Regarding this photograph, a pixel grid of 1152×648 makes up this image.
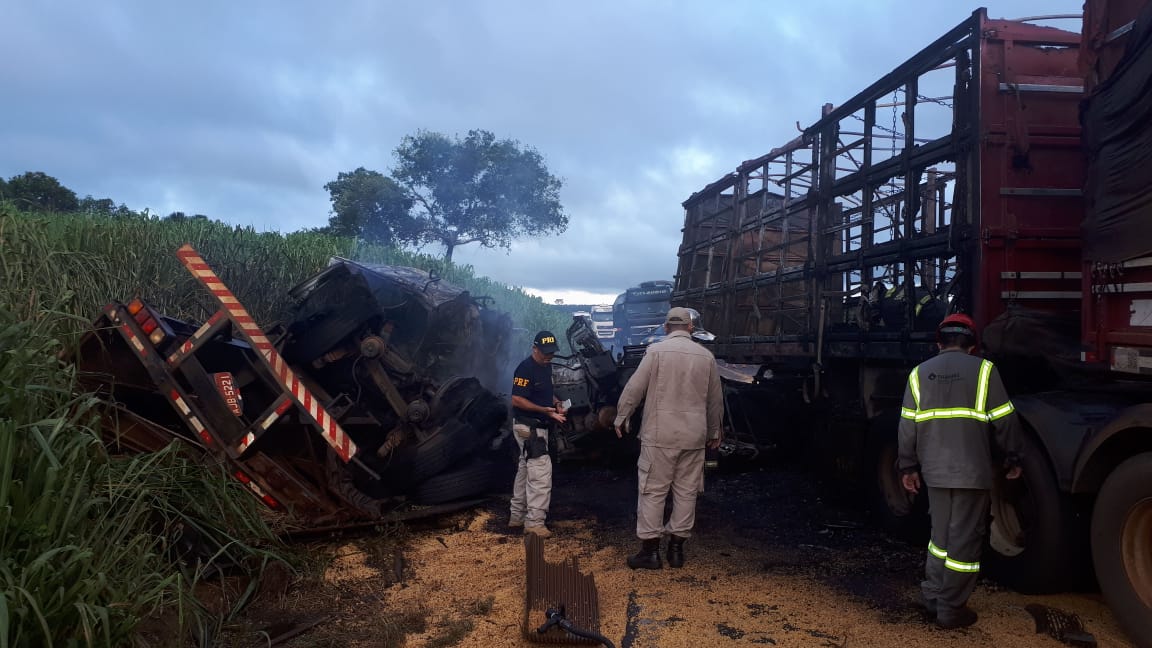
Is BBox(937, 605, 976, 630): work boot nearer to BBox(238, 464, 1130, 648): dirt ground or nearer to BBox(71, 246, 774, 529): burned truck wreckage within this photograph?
BBox(238, 464, 1130, 648): dirt ground

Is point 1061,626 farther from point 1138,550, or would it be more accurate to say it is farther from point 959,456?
point 959,456

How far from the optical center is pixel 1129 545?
316 centimetres

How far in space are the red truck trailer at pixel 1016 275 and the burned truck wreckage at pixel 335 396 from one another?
131 cm

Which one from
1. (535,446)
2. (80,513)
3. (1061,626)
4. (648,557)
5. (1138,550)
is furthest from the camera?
(535,446)

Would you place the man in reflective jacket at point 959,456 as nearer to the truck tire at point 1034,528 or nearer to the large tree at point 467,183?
the truck tire at point 1034,528

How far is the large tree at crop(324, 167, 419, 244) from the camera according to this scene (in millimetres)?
25156

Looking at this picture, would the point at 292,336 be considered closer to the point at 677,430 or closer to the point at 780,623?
the point at 677,430

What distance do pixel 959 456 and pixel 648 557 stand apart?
1.96 metres

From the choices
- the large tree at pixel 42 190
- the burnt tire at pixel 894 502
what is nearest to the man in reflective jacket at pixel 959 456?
the burnt tire at pixel 894 502

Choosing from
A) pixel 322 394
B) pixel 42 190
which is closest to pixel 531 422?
pixel 322 394

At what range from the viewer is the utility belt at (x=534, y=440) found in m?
5.51

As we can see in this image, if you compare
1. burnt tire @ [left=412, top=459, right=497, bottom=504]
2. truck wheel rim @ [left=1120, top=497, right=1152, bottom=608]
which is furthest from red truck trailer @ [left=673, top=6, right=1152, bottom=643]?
burnt tire @ [left=412, top=459, right=497, bottom=504]

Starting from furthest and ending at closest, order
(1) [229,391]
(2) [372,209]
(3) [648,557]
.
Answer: (2) [372,209]
(1) [229,391]
(3) [648,557]

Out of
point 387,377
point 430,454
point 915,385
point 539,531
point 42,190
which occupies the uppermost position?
point 42,190
